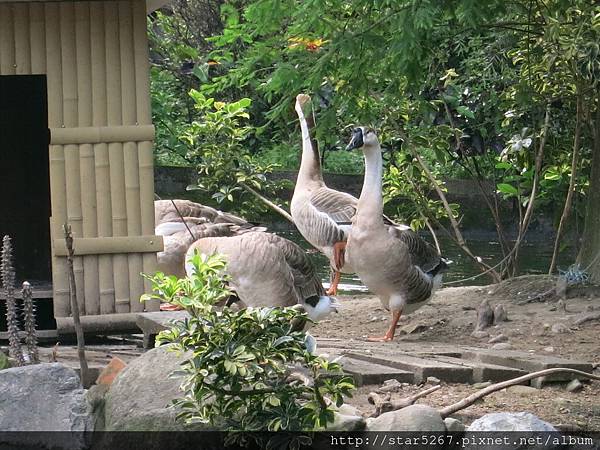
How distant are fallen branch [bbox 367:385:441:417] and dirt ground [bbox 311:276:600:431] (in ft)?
0.18

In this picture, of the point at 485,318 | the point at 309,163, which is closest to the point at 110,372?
the point at 485,318

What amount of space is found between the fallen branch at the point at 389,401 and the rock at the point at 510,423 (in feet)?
1.53

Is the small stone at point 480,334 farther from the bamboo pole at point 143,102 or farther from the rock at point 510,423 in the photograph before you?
the rock at point 510,423

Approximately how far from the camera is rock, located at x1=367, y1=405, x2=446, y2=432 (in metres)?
4.50

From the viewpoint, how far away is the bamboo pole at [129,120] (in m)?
7.00

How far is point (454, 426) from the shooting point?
4.62 metres

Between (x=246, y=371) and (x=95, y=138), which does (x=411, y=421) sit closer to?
(x=246, y=371)

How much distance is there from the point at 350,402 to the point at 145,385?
38.7 inches

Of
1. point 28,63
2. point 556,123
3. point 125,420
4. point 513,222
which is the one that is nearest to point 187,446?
point 125,420

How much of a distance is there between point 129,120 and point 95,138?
240 millimetres

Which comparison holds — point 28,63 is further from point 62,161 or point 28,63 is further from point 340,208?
point 340,208

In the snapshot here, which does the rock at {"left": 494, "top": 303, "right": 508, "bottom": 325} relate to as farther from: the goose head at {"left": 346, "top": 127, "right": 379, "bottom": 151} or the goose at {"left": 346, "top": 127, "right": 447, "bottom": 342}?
the goose head at {"left": 346, "top": 127, "right": 379, "bottom": 151}

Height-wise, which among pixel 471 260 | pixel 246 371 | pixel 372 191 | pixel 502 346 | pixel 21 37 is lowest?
pixel 471 260

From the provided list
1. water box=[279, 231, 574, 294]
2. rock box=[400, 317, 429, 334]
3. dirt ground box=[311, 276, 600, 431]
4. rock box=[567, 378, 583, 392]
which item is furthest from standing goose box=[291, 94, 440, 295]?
rock box=[567, 378, 583, 392]
